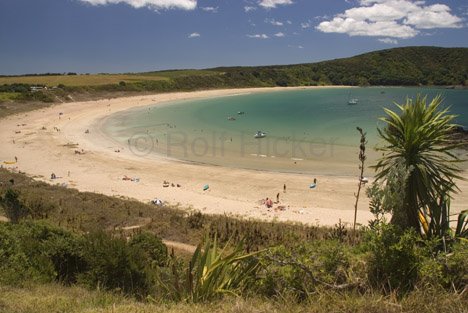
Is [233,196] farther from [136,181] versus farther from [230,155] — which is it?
[230,155]

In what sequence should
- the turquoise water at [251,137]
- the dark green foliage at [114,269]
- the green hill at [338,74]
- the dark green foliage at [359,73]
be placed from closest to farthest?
the dark green foliage at [114,269], the turquoise water at [251,137], the green hill at [338,74], the dark green foliage at [359,73]

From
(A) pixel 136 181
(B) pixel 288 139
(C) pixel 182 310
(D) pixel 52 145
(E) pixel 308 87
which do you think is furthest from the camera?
(E) pixel 308 87

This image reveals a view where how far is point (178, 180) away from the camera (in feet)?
84.6

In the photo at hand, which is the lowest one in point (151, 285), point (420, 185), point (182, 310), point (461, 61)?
point (151, 285)

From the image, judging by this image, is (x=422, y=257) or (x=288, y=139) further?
(x=288, y=139)

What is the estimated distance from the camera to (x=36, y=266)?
7418mm

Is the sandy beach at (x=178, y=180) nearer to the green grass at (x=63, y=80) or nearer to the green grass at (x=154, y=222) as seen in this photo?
the green grass at (x=154, y=222)

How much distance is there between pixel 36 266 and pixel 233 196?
15.5 metres

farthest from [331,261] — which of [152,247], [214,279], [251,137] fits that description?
[251,137]

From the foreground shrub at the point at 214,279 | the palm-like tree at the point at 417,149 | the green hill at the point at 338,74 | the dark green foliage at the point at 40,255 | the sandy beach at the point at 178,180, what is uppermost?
the green hill at the point at 338,74

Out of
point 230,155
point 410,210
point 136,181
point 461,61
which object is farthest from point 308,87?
point 410,210

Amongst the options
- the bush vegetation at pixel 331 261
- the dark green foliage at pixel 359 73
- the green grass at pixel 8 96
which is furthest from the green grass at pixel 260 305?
the dark green foliage at pixel 359 73

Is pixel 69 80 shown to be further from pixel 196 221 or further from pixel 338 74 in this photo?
pixel 338 74

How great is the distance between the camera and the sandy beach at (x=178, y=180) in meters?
19.9
